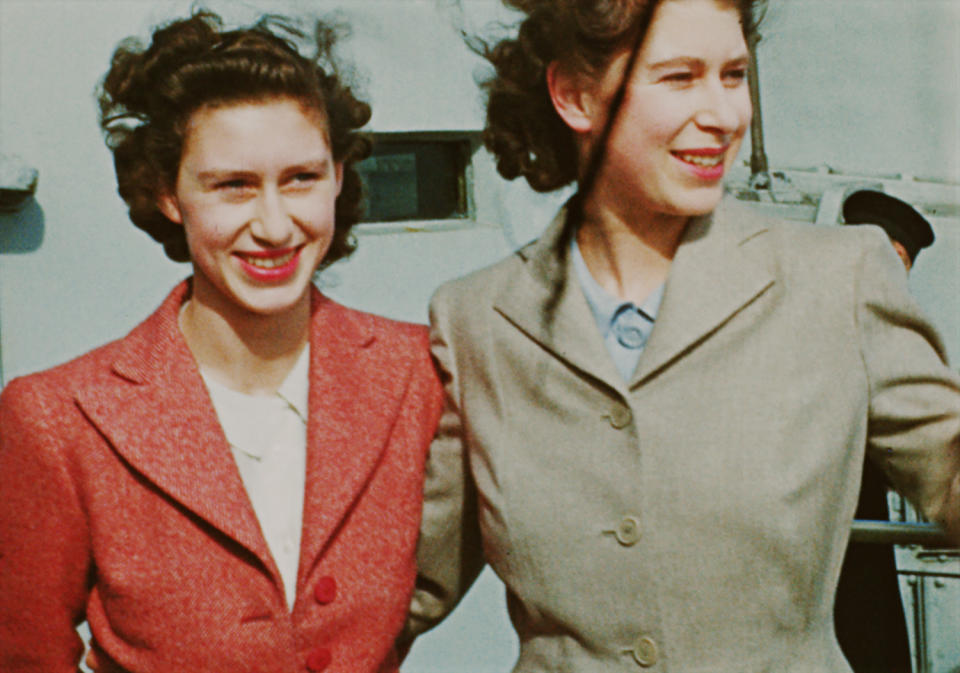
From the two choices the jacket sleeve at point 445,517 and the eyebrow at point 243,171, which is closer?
the eyebrow at point 243,171

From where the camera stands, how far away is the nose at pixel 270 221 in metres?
1.76

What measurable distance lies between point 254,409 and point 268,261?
26 cm

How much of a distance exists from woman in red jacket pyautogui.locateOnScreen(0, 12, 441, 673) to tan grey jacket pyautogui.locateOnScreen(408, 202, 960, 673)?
0.25 m

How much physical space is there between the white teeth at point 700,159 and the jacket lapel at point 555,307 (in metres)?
0.30

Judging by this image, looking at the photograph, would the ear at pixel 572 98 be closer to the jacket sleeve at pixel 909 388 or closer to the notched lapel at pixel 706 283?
the notched lapel at pixel 706 283

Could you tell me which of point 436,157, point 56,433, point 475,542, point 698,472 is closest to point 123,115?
point 56,433

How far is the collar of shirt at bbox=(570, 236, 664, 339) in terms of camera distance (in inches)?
72.1

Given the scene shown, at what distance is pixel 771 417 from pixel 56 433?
43.4 inches

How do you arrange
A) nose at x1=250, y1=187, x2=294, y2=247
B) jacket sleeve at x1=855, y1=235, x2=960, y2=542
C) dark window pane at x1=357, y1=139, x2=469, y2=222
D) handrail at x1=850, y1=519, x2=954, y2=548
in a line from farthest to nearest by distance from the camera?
dark window pane at x1=357, y1=139, x2=469, y2=222 < handrail at x1=850, y1=519, x2=954, y2=548 < nose at x1=250, y1=187, x2=294, y2=247 < jacket sleeve at x1=855, y1=235, x2=960, y2=542

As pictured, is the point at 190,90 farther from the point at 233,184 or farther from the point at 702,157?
the point at 702,157

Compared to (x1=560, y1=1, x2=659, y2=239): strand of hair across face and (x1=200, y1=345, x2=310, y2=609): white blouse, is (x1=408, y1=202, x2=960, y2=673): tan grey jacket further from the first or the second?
(x1=200, y1=345, x2=310, y2=609): white blouse

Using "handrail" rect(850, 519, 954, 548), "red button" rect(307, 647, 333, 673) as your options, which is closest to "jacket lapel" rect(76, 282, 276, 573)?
"red button" rect(307, 647, 333, 673)

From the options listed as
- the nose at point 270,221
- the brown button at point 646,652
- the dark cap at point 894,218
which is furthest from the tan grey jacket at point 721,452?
the dark cap at point 894,218

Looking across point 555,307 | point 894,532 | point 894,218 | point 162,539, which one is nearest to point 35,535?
point 162,539
